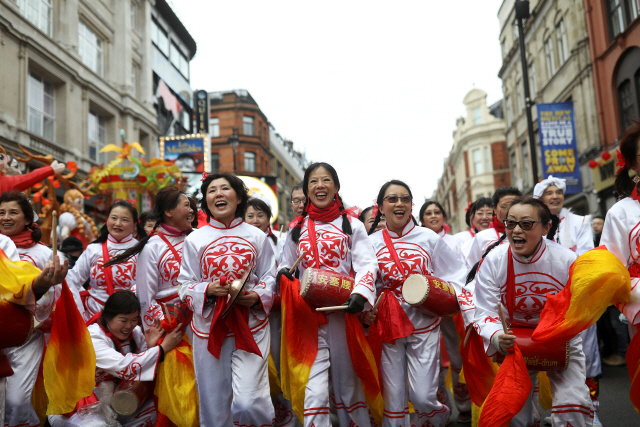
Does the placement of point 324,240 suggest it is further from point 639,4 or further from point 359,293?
point 639,4

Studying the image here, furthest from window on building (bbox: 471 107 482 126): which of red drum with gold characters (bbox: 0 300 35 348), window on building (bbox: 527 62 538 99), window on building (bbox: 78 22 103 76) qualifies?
red drum with gold characters (bbox: 0 300 35 348)

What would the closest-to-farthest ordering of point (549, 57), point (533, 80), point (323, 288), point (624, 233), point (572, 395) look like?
point (624, 233) → point (572, 395) → point (323, 288) → point (549, 57) → point (533, 80)

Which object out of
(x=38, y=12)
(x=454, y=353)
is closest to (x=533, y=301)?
(x=454, y=353)

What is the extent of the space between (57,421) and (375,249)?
3012 mm

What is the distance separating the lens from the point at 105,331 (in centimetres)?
474

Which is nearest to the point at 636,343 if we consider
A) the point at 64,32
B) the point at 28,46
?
the point at 28,46

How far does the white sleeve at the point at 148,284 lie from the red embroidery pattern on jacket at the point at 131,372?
0.48 meters

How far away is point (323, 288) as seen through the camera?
4.05 metres

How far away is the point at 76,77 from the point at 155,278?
17835mm

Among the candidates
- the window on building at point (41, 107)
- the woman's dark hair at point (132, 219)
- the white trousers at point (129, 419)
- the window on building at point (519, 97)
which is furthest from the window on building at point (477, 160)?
the white trousers at point (129, 419)

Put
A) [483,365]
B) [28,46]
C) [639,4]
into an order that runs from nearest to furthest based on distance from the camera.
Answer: [483,365], [639,4], [28,46]

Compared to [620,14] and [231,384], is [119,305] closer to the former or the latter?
[231,384]

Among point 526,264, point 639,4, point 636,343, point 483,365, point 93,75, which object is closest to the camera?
point 636,343

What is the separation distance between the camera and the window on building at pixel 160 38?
2923 cm
